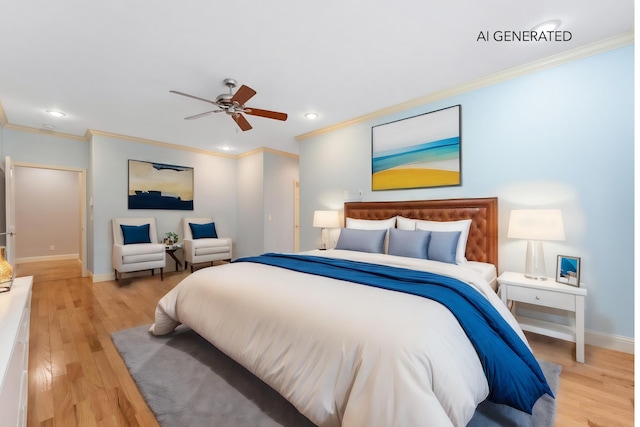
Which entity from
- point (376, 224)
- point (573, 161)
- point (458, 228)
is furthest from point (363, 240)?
point (573, 161)

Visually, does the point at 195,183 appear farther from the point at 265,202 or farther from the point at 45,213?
the point at 45,213

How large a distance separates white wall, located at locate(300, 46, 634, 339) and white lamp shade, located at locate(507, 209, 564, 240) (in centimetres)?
33

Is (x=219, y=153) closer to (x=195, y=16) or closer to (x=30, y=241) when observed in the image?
(x=195, y=16)

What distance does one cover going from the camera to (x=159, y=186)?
5.42 metres

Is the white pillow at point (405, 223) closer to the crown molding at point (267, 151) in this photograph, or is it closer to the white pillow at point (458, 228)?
the white pillow at point (458, 228)

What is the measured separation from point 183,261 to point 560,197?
600cm

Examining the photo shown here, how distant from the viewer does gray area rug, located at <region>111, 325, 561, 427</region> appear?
1.56 m

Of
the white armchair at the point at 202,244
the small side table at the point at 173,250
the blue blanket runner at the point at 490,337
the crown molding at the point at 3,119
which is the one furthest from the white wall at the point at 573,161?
the crown molding at the point at 3,119

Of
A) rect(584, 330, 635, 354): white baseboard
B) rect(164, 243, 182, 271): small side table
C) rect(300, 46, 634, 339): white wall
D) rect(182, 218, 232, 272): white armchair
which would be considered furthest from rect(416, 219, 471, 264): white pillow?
rect(164, 243, 182, 271): small side table

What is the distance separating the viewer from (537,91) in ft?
8.83

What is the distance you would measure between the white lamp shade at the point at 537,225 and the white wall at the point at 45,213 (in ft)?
26.1

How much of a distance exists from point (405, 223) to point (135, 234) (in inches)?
173

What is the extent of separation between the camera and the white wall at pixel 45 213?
6.38 meters

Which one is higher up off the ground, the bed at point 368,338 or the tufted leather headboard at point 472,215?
the tufted leather headboard at point 472,215
